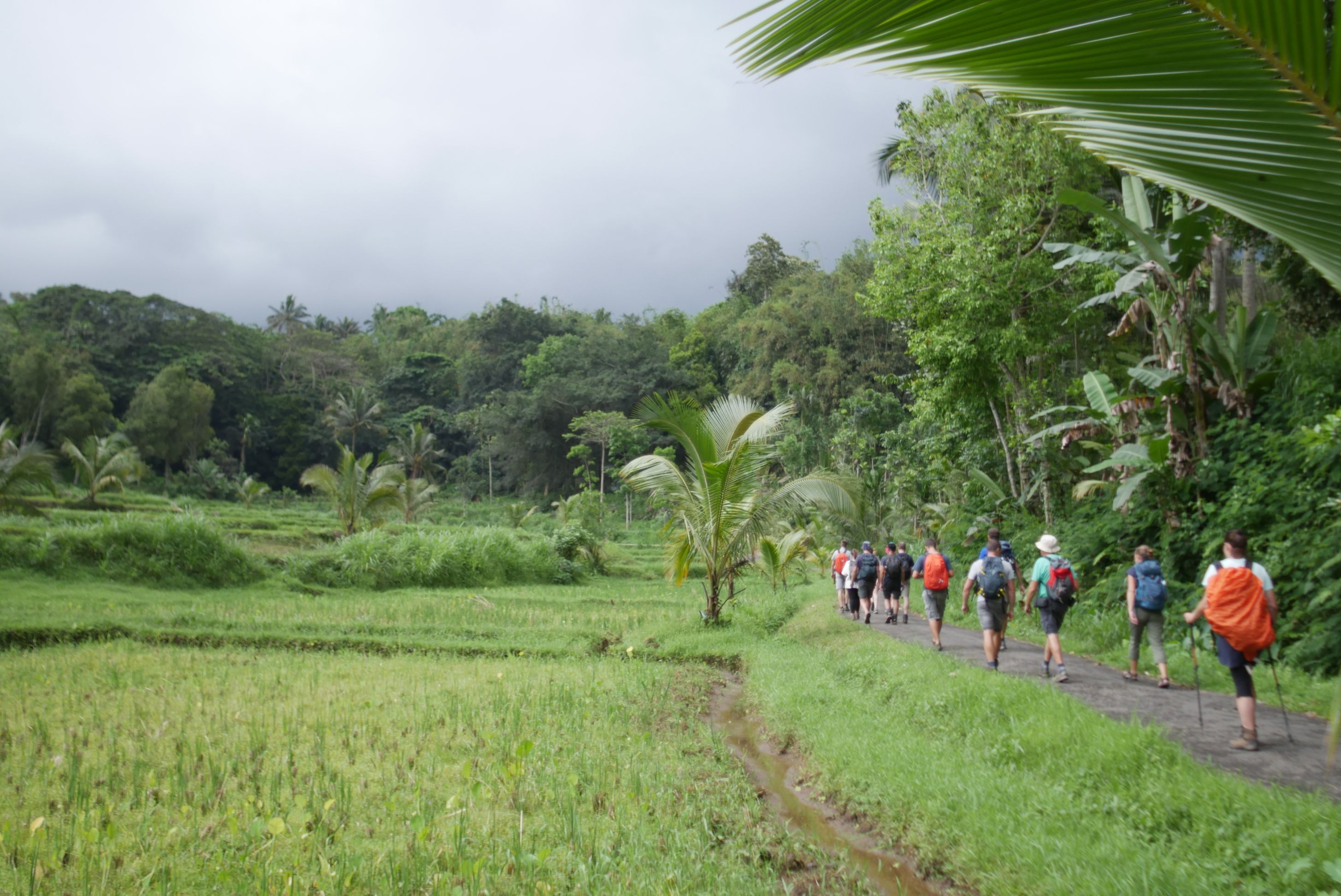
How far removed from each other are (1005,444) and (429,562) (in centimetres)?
1359

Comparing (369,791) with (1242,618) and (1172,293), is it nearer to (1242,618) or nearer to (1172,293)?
(1242,618)

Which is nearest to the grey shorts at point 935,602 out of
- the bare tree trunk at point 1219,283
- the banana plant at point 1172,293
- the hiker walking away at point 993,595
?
the hiker walking away at point 993,595

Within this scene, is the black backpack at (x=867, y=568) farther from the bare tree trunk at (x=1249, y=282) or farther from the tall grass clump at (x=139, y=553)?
the tall grass clump at (x=139, y=553)

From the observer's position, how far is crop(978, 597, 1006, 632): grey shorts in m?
8.54

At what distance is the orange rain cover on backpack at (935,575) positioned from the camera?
10.5 metres

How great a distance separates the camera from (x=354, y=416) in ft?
159

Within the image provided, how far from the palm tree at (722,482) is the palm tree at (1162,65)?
11307mm

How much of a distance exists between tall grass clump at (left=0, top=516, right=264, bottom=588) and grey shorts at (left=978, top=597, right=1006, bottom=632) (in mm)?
15145

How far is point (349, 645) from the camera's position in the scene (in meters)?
12.2

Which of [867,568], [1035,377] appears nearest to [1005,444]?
[1035,377]

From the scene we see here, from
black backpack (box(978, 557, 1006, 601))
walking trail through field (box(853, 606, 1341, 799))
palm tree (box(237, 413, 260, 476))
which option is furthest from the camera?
palm tree (box(237, 413, 260, 476))

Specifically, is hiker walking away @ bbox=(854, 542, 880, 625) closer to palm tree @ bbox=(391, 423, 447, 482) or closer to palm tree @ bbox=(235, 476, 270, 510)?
palm tree @ bbox=(235, 476, 270, 510)

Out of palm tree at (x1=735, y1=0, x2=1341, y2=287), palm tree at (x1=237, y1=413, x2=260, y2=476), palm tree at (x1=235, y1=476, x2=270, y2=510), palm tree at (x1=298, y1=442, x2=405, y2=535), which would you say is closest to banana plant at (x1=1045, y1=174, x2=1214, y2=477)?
palm tree at (x1=735, y1=0, x2=1341, y2=287)

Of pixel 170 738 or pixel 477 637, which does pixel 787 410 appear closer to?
pixel 477 637
